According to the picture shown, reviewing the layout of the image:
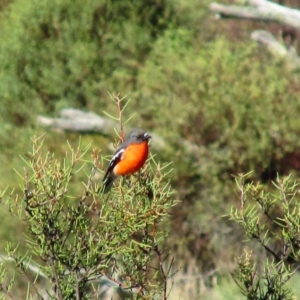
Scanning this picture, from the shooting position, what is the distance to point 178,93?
45.3 feet

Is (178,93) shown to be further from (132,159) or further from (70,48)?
(132,159)

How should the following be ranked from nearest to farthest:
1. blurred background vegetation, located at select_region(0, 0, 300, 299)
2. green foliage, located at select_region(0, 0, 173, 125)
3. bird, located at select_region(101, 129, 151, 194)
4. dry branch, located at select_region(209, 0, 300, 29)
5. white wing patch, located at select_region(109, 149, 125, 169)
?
1. bird, located at select_region(101, 129, 151, 194)
2. white wing patch, located at select_region(109, 149, 125, 169)
3. dry branch, located at select_region(209, 0, 300, 29)
4. blurred background vegetation, located at select_region(0, 0, 300, 299)
5. green foliage, located at select_region(0, 0, 173, 125)

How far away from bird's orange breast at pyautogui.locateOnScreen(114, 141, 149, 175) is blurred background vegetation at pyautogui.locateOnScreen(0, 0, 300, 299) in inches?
151

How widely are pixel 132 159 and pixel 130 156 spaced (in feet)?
0.25

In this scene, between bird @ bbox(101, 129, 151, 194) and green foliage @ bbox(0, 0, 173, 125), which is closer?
bird @ bbox(101, 129, 151, 194)

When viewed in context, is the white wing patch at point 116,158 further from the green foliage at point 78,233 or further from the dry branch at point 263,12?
the dry branch at point 263,12

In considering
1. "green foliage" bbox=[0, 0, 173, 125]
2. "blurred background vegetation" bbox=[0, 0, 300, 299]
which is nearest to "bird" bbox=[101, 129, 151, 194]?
"blurred background vegetation" bbox=[0, 0, 300, 299]

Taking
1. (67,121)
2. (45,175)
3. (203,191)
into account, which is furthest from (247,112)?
(45,175)

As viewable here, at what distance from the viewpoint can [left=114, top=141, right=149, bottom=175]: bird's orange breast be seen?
152 inches

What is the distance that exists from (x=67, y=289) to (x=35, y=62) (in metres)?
A: 15.5

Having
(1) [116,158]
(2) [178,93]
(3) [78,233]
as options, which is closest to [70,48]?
(2) [178,93]

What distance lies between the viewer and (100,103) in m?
17.0

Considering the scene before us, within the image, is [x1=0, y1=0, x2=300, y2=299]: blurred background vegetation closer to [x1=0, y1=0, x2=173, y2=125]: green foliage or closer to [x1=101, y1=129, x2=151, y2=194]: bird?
[x1=0, y1=0, x2=173, y2=125]: green foliage

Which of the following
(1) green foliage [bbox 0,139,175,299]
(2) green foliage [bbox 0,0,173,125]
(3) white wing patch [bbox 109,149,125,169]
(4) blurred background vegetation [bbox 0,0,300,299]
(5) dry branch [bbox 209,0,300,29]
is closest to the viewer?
(1) green foliage [bbox 0,139,175,299]
